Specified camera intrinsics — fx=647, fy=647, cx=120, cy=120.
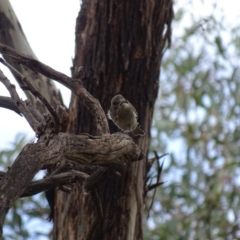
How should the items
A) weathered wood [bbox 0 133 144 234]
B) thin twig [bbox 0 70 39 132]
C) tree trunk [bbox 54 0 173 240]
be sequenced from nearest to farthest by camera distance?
weathered wood [bbox 0 133 144 234]
thin twig [bbox 0 70 39 132]
tree trunk [bbox 54 0 173 240]

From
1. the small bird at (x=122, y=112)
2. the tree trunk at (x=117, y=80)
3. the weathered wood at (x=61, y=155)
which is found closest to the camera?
the weathered wood at (x=61, y=155)

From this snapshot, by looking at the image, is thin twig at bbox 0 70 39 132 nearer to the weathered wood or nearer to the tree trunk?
the weathered wood

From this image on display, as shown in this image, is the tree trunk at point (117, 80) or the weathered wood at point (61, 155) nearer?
the weathered wood at point (61, 155)

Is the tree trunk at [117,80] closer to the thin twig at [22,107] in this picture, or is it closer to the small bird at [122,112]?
the small bird at [122,112]

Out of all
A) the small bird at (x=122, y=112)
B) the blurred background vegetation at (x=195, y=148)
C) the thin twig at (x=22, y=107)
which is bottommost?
the thin twig at (x=22, y=107)

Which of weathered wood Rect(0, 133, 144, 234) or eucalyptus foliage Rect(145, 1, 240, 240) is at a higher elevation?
eucalyptus foliage Rect(145, 1, 240, 240)

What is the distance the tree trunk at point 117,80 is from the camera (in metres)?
1.95

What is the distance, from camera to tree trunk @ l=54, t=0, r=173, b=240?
195cm

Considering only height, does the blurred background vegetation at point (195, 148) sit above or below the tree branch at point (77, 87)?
above

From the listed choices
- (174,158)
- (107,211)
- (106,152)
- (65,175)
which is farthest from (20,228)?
(106,152)

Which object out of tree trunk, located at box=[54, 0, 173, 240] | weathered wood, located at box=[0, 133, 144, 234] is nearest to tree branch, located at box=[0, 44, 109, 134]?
weathered wood, located at box=[0, 133, 144, 234]

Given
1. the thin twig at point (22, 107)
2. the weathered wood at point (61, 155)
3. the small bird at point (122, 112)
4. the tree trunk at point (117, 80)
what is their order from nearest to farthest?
the weathered wood at point (61, 155), the thin twig at point (22, 107), the small bird at point (122, 112), the tree trunk at point (117, 80)

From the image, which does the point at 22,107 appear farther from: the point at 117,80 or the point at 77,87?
the point at 117,80

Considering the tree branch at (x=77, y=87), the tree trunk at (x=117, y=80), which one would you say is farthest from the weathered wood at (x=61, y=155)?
the tree trunk at (x=117, y=80)
